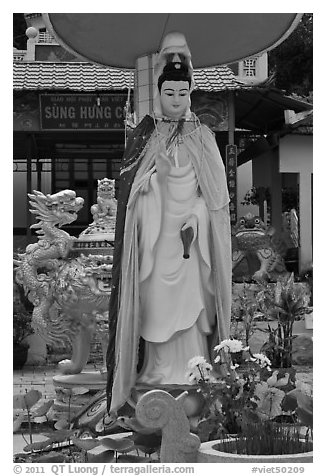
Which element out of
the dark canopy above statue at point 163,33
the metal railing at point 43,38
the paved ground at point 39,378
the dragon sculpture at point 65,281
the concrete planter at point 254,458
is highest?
the metal railing at point 43,38

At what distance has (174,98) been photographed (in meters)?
4.27

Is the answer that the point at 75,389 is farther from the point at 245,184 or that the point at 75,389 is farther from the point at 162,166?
the point at 245,184

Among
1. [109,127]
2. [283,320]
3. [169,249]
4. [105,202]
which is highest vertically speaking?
[109,127]

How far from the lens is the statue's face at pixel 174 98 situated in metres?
4.24

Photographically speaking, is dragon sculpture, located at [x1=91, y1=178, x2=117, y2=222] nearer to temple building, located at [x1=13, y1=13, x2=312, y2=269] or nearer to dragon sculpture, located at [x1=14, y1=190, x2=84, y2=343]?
dragon sculpture, located at [x1=14, y1=190, x2=84, y2=343]

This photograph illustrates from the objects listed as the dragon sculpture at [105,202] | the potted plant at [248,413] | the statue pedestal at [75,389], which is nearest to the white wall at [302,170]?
the dragon sculpture at [105,202]

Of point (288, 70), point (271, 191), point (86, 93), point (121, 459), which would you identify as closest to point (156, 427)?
point (121, 459)

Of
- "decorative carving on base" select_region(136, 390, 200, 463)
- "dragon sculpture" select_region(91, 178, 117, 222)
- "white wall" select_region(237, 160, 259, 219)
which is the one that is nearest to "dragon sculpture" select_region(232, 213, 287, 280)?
"white wall" select_region(237, 160, 259, 219)

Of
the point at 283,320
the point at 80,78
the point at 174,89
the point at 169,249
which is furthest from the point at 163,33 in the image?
the point at 80,78

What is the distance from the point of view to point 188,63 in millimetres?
4289

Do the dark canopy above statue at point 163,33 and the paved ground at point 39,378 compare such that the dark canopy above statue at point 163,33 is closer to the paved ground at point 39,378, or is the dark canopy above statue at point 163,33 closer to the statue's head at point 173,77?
the statue's head at point 173,77

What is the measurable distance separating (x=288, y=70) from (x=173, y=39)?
11499 mm

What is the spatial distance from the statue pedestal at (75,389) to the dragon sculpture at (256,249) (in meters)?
6.09

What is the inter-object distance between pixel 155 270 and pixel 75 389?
1330 mm
